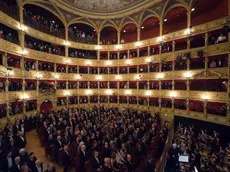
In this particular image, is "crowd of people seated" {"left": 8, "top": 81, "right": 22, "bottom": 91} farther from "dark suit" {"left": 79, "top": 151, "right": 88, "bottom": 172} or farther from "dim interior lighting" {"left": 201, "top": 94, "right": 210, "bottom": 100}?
"dim interior lighting" {"left": 201, "top": 94, "right": 210, "bottom": 100}

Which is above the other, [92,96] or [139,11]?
[139,11]

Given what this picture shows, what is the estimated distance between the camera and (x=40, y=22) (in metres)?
14.4

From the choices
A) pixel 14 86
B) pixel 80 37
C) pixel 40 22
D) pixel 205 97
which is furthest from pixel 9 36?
pixel 205 97

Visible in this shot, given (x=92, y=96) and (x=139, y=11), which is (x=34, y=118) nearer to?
(x=92, y=96)

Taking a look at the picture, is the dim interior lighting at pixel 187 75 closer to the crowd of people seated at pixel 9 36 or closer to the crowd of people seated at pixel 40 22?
the crowd of people seated at pixel 40 22

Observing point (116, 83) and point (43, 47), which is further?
point (116, 83)

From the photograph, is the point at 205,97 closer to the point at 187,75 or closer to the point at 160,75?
the point at 187,75

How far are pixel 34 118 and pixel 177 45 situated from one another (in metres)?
17.0

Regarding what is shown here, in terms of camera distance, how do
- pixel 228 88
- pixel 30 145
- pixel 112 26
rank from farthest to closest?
1. pixel 112 26
2. pixel 228 88
3. pixel 30 145

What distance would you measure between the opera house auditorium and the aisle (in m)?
0.05

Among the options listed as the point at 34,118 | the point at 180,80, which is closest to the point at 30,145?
the point at 34,118

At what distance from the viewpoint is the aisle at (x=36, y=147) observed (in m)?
6.67

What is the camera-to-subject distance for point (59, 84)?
16.2 m

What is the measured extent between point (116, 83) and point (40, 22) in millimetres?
12114
